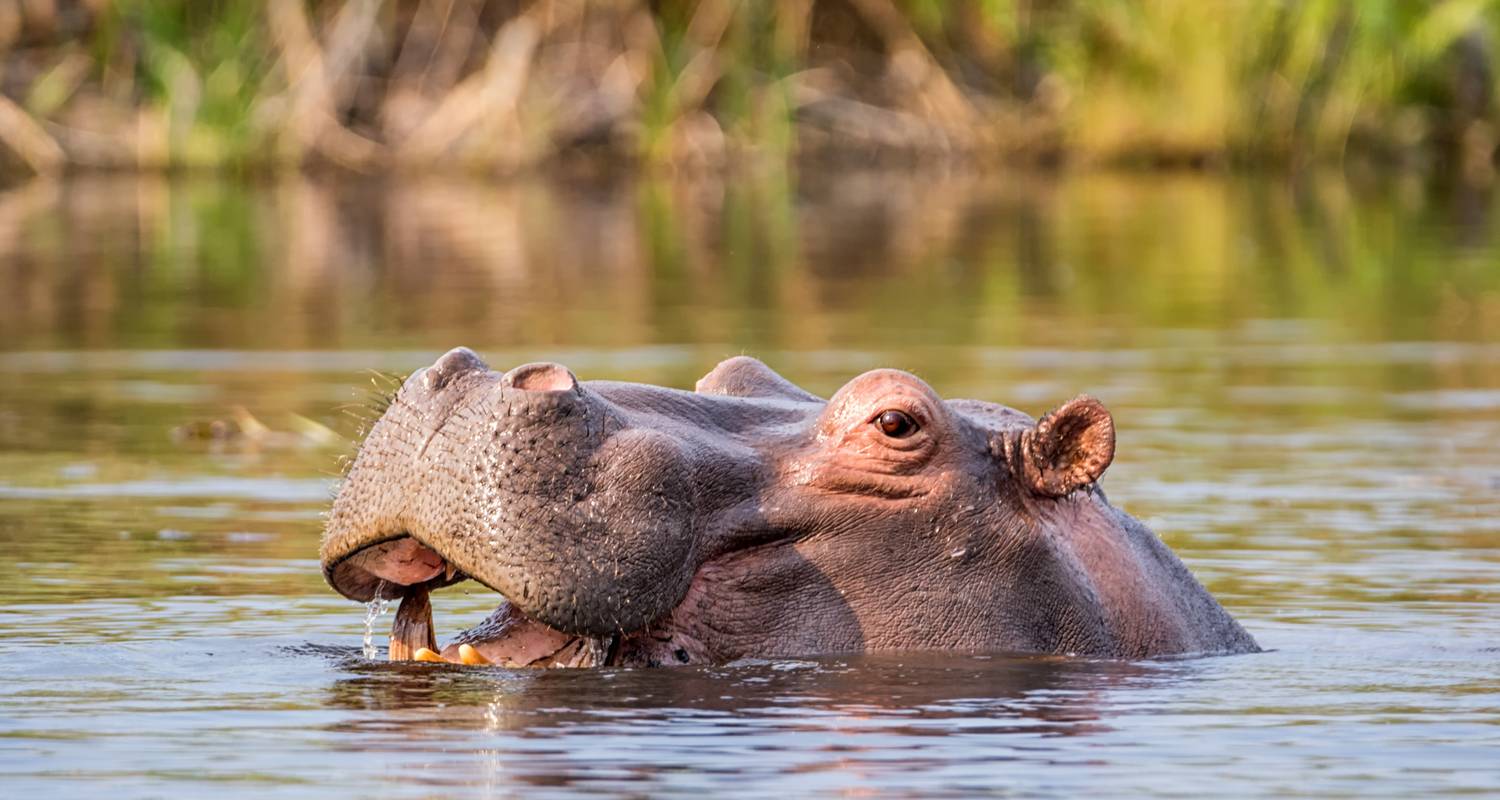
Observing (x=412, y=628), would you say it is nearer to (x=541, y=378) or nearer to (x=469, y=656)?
(x=469, y=656)

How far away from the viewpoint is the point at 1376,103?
32.4 metres

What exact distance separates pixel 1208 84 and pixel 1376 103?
7.89 feet

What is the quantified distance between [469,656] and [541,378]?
793 millimetres

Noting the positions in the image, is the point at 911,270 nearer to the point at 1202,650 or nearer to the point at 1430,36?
the point at 1430,36

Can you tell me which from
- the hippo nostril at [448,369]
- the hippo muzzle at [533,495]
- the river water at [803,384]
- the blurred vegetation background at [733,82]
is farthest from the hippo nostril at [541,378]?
the blurred vegetation background at [733,82]

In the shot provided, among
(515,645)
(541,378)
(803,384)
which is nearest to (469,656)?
(515,645)

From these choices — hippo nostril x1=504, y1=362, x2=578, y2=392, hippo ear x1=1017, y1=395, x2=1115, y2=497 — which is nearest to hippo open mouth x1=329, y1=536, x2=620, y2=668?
hippo nostril x1=504, y1=362, x2=578, y2=392

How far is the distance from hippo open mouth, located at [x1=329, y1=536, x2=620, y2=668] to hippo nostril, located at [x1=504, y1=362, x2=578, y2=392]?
470 millimetres

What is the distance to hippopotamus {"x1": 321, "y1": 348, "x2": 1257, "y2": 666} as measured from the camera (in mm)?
5832

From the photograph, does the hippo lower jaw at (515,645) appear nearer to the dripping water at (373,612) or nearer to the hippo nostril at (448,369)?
the dripping water at (373,612)

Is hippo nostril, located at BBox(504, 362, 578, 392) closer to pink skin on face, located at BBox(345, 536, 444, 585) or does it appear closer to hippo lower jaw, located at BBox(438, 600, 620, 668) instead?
pink skin on face, located at BBox(345, 536, 444, 585)

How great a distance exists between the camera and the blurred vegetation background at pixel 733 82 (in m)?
29.6

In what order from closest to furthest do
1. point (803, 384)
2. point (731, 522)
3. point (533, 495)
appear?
1. point (533, 495)
2. point (731, 522)
3. point (803, 384)

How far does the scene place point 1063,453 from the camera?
6.41 meters
